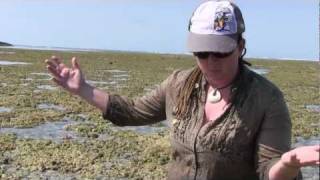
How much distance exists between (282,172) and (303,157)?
30 centimetres

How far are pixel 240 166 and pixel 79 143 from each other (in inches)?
451

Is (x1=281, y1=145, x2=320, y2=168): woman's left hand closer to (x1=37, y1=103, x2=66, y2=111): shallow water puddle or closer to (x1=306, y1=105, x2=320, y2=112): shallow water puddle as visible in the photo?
(x1=37, y1=103, x2=66, y2=111): shallow water puddle

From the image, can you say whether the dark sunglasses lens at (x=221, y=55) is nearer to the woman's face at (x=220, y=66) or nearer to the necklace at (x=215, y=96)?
the woman's face at (x=220, y=66)

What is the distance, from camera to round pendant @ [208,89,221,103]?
3.47 metres

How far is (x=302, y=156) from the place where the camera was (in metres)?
2.90

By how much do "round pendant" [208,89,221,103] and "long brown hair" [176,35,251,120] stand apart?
0.08m

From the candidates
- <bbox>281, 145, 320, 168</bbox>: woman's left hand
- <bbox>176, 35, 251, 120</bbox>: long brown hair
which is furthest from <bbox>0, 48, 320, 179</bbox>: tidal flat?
<bbox>281, 145, 320, 168</bbox>: woman's left hand

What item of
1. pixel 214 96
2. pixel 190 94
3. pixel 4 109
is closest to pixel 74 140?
pixel 4 109

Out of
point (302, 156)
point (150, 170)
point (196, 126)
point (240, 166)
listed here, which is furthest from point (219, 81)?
point (150, 170)

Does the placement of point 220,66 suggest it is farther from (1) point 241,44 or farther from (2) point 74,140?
(2) point 74,140

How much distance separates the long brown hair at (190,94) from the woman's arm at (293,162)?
0.62m

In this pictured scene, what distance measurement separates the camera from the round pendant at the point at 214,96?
3471mm

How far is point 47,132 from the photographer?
53.5ft

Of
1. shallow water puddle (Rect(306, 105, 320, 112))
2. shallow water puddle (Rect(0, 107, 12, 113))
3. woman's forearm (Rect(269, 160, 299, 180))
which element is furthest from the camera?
shallow water puddle (Rect(306, 105, 320, 112))
